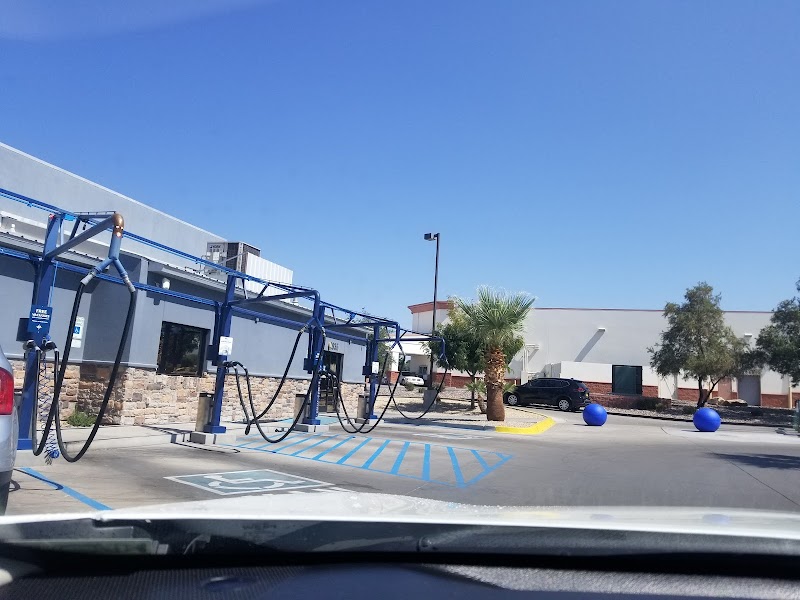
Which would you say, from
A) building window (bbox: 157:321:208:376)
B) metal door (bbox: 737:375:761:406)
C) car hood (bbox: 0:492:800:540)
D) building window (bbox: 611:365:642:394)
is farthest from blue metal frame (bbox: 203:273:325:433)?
metal door (bbox: 737:375:761:406)

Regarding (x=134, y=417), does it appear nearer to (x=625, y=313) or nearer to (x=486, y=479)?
(x=486, y=479)

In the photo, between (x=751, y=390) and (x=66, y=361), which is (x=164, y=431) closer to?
(x=66, y=361)

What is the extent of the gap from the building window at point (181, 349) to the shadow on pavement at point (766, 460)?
12758mm

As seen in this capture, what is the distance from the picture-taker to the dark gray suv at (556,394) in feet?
111

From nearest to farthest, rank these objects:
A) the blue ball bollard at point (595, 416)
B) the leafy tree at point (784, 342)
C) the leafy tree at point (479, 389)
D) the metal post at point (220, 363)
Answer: the metal post at point (220, 363), the blue ball bollard at point (595, 416), the leafy tree at point (479, 389), the leafy tree at point (784, 342)

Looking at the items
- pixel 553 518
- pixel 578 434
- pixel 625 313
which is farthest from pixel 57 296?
pixel 625 313

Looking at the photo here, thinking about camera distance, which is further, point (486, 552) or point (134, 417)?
point (134, 417)

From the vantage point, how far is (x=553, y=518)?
126 inches

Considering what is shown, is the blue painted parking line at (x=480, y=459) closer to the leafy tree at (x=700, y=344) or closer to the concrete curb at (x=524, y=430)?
the concrete curb at (x=524, y=430)

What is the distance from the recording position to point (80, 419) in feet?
44.4

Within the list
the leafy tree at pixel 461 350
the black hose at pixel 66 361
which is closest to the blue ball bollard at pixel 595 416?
the leafy tree at pixel 461 350

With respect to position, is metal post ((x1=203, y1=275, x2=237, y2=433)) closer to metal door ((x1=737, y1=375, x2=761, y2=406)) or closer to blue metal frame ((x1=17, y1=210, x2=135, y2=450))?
blue metal frame ((x1=17, y1=210, x2=135, y2=450))

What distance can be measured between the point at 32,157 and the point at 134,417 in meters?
8.74

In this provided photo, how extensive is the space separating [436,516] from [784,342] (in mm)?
34090
